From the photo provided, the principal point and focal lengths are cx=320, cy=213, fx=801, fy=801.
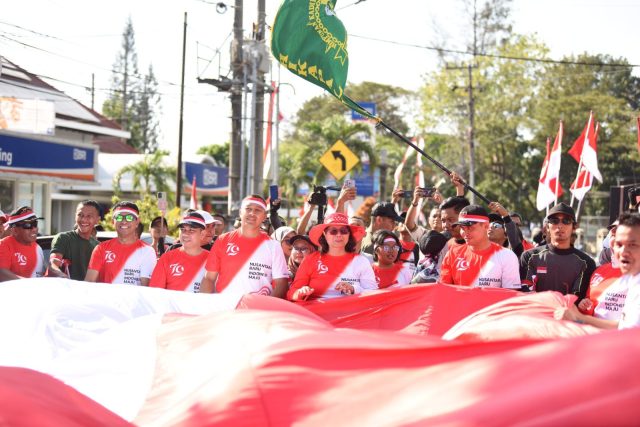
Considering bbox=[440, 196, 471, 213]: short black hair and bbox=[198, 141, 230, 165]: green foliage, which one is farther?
bbox=[198, 141, 230, 165]: green foliage

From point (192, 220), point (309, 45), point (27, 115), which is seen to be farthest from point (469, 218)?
point (27, 115)

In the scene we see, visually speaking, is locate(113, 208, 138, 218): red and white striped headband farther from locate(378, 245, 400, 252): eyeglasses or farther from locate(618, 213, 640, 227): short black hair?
locate(618, 213, 640, 227): short black hair

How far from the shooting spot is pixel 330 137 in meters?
41.6

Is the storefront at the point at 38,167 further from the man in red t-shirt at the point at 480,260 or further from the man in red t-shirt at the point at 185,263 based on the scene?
the man in red t-shirt at the point at 480,260

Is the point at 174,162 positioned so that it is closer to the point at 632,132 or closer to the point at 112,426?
the point at 632,132

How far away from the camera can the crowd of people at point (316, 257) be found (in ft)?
22.0

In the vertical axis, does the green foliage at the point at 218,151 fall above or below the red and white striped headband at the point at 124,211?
above

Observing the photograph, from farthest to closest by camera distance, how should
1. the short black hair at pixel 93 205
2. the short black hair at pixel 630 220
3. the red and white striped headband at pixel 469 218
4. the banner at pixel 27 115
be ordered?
the banner at pixel 27 115, the short black hair at pixel 93 205, the red and white striped headband at pixel 469 218, the short black hair at pixel 630 220

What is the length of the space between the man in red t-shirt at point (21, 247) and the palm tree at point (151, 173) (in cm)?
2959

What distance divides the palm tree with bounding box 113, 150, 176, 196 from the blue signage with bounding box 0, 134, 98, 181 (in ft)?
31.4

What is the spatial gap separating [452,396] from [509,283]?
12.9 ft

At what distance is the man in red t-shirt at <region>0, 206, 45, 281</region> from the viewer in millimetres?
7953

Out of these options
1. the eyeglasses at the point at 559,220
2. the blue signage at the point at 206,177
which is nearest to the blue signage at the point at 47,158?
the blue signage at the point at 206,177

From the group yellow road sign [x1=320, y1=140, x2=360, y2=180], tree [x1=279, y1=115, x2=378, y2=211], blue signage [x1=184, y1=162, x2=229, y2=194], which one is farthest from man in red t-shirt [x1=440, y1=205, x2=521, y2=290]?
blue signage [x1=184, y1=162, x2=229, y2=194]
